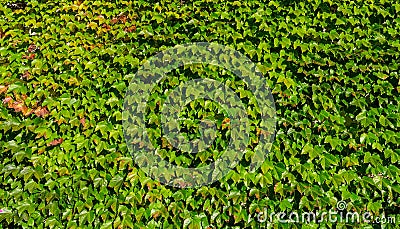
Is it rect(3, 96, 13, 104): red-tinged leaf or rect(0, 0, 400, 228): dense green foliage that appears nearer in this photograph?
rect(0, 0, 400, 228): dense green foliage

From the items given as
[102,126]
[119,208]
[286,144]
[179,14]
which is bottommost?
[119,208]

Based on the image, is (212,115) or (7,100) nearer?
(212,115)

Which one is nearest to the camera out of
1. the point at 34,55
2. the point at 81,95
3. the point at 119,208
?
the point at 119,208

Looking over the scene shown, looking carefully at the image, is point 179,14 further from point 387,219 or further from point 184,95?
point 387,219

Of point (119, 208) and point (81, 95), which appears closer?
point (119, 208)

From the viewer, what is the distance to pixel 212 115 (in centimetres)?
261

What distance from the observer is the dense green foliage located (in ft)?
8.38

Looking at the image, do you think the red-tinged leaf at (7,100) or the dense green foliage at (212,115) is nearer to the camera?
the dense green foliage at (212,115)

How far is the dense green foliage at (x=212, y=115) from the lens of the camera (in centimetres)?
255

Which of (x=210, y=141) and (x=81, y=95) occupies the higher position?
(x=81, y=95)

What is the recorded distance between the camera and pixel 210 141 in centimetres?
258

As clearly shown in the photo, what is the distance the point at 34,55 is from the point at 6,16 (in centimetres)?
45

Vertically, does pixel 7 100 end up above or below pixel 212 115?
above

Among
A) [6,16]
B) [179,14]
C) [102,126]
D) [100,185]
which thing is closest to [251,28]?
[179,14]
